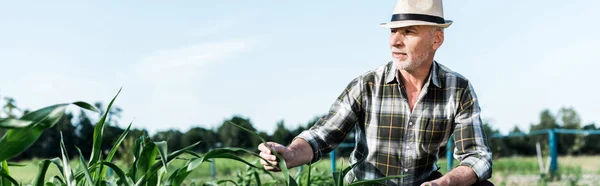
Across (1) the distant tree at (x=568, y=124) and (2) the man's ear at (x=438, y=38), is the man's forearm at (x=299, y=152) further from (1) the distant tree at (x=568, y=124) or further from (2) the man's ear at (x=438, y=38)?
(1) the distant tree at (x=568, y=124)

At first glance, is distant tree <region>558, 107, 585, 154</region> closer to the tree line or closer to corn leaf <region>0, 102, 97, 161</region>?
the tree line

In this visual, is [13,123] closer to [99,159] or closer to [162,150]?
[162,150]

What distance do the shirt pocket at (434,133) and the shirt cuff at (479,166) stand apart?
0.32m

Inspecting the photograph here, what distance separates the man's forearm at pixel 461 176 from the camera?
238cm

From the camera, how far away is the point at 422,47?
282cm

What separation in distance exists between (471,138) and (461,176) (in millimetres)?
328

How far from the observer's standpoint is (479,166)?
8.70ft

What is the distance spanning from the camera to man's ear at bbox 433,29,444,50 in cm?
288

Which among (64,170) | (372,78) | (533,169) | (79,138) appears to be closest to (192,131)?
(79,138)

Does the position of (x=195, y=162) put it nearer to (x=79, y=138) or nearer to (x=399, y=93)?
(x=399, y=93)

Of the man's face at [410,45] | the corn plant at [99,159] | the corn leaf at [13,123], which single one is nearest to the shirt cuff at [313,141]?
the man's face at [410,45]

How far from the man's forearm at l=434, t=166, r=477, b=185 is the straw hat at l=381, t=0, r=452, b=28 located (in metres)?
0.58

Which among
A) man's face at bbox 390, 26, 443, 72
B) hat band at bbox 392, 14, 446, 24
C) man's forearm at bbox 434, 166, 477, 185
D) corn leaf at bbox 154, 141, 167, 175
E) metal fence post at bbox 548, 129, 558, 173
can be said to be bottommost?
metal fence post at bbox 548, 129, 558, 173

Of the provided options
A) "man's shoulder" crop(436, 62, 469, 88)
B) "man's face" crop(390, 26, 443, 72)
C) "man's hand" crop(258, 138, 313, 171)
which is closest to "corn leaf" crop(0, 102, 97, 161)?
"man's hand" crop(258, 138, 313, 171)
